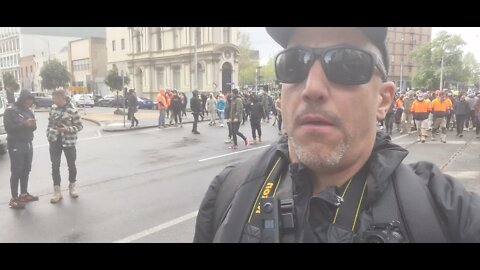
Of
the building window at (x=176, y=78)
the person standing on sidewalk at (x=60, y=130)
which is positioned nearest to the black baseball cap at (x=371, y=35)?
the person standing on sidewalk at (x=60, y=130)

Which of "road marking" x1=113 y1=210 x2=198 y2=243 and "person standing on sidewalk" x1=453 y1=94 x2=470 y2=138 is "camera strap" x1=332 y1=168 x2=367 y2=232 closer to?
"road marking" x1=113 y1=210 x2=198 y2=243

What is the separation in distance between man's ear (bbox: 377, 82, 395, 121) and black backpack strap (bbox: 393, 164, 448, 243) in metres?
0.24

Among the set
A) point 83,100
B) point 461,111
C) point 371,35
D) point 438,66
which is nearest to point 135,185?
point 371,35

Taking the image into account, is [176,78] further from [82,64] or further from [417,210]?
[417,210]

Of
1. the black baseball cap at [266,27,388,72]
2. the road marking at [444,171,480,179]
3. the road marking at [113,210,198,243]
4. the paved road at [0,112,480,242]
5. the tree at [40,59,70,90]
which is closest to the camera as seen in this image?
the black baseball cap at [266,27,388,72]

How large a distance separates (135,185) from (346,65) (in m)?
6.76

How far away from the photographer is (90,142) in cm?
1370

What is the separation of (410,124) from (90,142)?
1255 centimetres

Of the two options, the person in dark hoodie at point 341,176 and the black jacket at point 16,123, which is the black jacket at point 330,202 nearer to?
the person in dark hoodie at point 341,176

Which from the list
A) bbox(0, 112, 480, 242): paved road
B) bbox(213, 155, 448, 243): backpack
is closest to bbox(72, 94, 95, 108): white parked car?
bbox(0, 112, 480, 242): paved road

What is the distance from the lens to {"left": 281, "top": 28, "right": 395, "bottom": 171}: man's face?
1.16 metres

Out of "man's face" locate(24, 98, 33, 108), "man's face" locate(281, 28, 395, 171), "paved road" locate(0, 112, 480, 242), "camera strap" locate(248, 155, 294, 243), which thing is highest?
"man's face" locate(281, 28, 395, 171)
